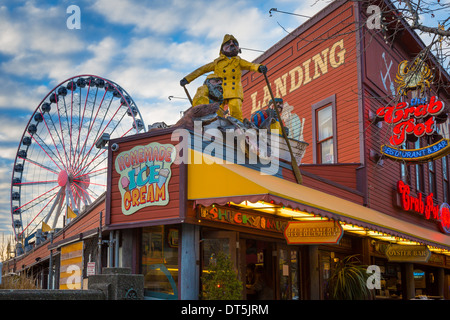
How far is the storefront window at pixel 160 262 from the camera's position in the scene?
9812 mm

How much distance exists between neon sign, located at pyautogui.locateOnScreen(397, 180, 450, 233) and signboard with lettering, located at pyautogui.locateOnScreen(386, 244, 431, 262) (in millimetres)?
1974

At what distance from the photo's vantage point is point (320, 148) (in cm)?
1817

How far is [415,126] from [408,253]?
152 inches

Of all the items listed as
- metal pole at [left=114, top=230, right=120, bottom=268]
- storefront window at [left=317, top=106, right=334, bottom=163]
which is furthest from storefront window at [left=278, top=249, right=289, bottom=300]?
storefront window at [left=317, top=106, right=334, bottom=163]

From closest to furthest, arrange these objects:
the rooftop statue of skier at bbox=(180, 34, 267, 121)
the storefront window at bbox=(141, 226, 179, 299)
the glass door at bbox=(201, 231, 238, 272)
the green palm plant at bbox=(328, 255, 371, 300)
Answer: the storefront window at bbox=(141, 226, 179, 299)
the glass door at bbox=(201, 231, 238, 272)
the rooftop statue of skier at bbox=(180, 34, 267, 121)
the green palm plant at bbox=(328, 255, 371, 300)

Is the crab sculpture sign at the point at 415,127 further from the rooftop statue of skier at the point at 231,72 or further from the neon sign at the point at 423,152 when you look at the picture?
the rooftop statue of skier at the point at 231,72

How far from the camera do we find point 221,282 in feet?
30.7

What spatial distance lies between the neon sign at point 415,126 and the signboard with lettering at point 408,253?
8.82 ft

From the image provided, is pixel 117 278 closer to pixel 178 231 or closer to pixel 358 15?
pixel 178 231

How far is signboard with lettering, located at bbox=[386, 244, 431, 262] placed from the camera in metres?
15.8

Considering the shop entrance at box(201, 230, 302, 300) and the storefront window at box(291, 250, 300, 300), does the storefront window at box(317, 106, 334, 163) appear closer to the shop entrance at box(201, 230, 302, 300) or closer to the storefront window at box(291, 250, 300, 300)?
the storefront window at box(291, 250, 300, 300)

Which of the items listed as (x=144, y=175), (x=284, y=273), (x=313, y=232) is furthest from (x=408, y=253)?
(x=144, y=175)

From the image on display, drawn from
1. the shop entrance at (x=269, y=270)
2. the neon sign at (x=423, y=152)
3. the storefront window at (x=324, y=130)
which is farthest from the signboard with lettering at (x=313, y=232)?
the storefront window at (x=324, y=130)
